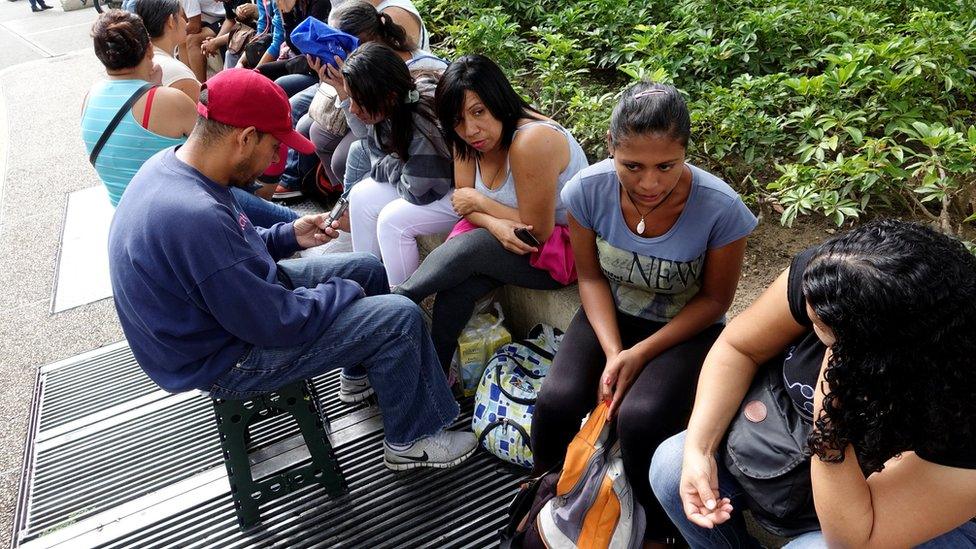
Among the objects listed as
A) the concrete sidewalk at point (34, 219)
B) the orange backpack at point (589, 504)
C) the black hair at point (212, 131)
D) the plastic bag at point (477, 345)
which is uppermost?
the black hair at point (212, 131)

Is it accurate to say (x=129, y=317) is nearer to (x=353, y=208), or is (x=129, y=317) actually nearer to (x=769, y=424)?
(x=353, y=208)

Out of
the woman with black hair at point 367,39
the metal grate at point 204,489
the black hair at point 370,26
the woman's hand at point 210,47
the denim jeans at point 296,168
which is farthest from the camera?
the woman's hand at point 210,47

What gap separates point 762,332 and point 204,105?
201 centimetres

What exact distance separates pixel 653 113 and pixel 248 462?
201 centimetres

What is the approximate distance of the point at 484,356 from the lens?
3.21 m

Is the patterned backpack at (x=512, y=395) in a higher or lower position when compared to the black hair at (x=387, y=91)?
lower

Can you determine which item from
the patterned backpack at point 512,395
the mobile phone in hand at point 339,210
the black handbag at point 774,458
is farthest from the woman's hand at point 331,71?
the black handbag at point 774,458

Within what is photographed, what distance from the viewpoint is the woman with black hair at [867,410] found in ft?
4.70

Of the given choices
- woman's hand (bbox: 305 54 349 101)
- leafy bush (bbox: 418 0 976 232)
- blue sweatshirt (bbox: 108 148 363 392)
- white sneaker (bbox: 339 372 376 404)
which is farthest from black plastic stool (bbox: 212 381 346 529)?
leafy bush (bbox: 418 0 976 232)

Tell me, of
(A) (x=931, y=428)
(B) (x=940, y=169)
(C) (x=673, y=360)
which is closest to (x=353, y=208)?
(C) (x=673, y=360)

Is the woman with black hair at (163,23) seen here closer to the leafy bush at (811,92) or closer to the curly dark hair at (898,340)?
the leafy bush at (811,92)

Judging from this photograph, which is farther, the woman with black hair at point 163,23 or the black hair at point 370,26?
the woman with black hair at point 163,23

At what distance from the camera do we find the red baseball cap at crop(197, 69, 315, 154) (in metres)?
2.49

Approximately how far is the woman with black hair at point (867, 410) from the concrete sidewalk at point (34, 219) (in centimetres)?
304
